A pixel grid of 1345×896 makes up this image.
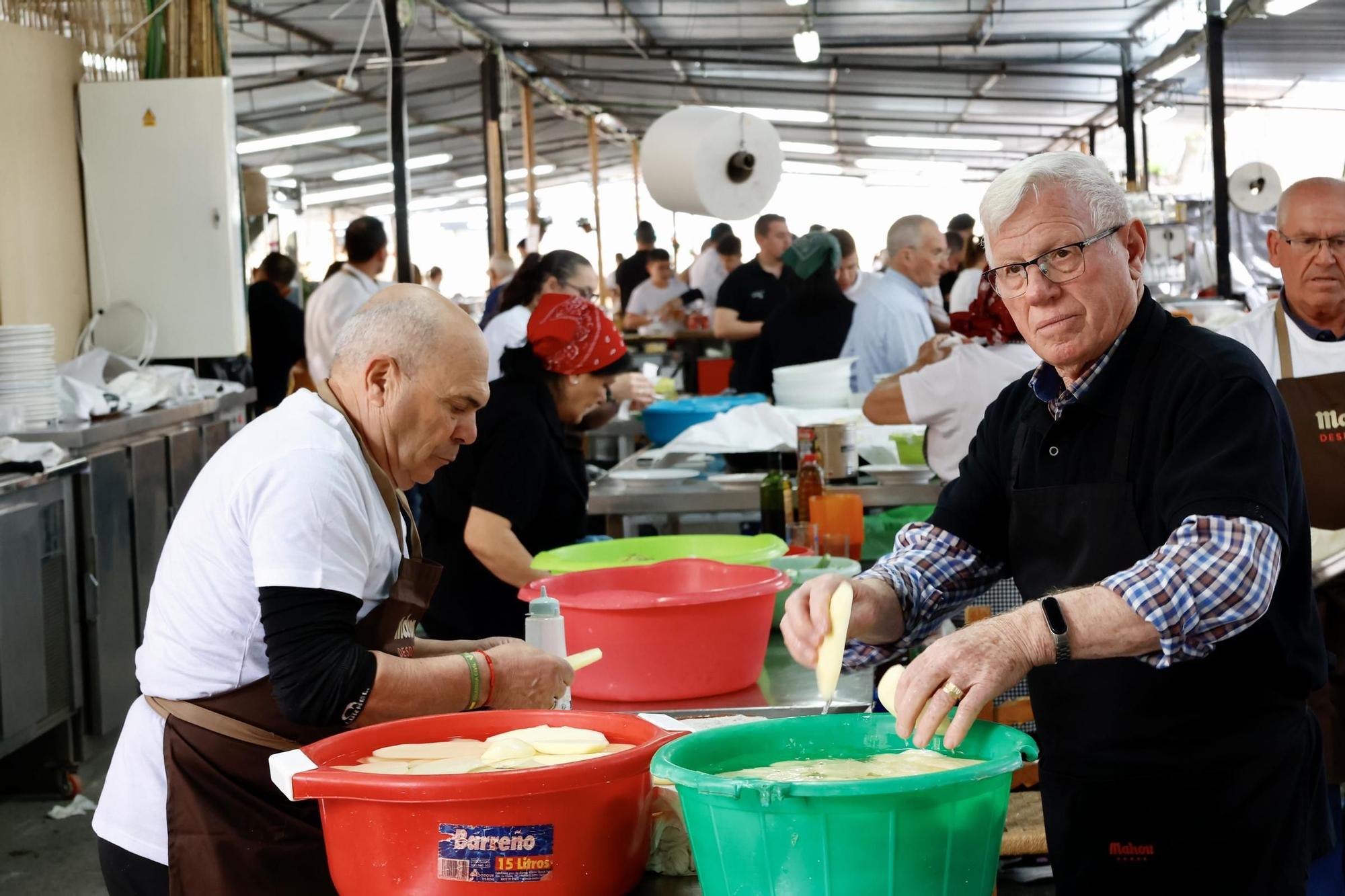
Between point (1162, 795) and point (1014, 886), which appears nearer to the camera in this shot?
point (1162, 795)

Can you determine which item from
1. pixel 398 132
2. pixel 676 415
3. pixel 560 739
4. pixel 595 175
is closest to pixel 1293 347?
pixel 560 739

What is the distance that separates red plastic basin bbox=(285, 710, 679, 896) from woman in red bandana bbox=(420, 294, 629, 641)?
184 cm

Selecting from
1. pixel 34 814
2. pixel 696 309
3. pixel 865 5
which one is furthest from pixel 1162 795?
pixel 865 5

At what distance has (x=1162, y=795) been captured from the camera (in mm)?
1827

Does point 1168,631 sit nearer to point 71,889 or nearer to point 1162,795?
point 1162,795

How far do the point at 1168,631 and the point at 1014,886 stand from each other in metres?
0.81

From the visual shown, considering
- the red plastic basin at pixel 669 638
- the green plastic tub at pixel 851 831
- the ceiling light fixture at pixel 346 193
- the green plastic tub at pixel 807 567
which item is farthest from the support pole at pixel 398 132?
the ceiling light fixture at pixel 346 193

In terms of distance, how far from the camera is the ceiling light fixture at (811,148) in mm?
22484

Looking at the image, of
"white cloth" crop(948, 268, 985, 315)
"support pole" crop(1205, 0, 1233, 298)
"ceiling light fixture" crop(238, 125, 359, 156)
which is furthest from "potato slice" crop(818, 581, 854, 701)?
"ceiling light fixture" crop(238, 125, 359, 156)

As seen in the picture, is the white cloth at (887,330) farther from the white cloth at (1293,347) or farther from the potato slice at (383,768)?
the potato slice at (383,768)

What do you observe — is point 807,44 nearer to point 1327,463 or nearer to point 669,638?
point 1327,463

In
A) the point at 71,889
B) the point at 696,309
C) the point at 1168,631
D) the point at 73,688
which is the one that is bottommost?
the point at 71,889

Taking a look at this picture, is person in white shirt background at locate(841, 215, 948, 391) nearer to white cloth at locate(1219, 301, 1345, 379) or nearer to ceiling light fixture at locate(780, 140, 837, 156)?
white cloth at locate(1219, 301, 1345, 379)

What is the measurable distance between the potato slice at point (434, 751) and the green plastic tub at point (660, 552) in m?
1.10
